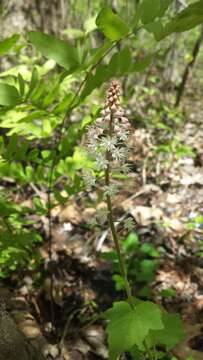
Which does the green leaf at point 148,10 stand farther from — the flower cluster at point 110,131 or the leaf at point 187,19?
the flower cluster at point 110,131

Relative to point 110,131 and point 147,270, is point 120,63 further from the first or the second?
point 147,270

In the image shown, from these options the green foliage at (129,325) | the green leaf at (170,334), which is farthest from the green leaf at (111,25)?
the green leaf at (170,334)

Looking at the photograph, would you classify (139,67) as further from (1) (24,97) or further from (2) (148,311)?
(2) (148,311)

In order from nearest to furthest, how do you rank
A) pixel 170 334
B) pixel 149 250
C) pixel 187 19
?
1. pixel 187 19
2. pixel 170 334
3. pixel 149 250

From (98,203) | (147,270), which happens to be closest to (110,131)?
(98,203)

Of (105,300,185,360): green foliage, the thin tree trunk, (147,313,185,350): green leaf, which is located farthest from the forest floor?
the thin tree trunk
